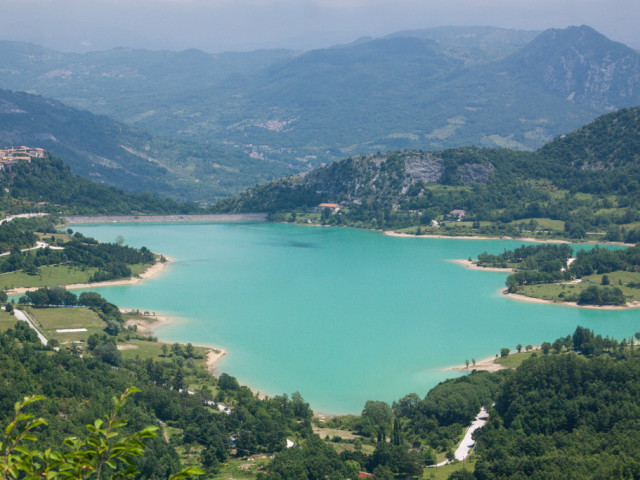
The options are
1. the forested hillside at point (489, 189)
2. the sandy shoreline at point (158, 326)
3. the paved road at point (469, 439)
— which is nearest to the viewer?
the paved road at point (469, 439)

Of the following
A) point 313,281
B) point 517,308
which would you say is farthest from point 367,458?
point 313,281

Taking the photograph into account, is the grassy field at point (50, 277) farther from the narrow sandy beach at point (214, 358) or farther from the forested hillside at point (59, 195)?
the forested hillside at point (59, 195)

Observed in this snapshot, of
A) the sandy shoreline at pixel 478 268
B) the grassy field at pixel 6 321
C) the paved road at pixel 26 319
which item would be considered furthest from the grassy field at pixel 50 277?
the sandy shoreline at pixel 478 268

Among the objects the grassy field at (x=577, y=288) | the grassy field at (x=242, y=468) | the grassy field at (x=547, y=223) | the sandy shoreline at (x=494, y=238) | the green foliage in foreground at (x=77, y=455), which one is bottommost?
the grassy field at (x=242, y=468)

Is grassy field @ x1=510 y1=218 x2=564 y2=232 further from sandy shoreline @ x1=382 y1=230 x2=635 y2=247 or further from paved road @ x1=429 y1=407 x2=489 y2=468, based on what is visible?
paved road @ x1=429 y1=407 x2=489 y2=468

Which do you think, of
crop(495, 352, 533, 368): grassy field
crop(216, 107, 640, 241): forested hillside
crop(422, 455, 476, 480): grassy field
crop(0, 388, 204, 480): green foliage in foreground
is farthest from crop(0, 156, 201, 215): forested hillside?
crop(0, 388, 204, 480): green foliage in foreground

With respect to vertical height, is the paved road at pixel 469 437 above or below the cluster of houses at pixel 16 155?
below
